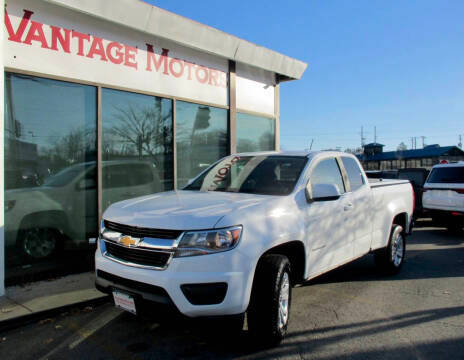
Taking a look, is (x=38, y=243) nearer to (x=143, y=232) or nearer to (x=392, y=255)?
(x=143, y=232)

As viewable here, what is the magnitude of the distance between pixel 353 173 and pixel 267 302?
273 centimetres

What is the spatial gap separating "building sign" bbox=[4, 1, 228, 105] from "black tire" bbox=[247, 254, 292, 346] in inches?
183

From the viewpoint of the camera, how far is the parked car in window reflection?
5646mm

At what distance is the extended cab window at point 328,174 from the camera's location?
14.8 ft

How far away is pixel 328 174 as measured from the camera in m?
4.77

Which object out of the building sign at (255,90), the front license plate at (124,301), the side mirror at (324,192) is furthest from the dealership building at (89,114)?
the side mirror at (324,192)

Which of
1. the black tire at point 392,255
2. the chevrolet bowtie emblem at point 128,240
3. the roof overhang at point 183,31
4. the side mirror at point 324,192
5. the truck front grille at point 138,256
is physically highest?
the roof overhang at point 183,31

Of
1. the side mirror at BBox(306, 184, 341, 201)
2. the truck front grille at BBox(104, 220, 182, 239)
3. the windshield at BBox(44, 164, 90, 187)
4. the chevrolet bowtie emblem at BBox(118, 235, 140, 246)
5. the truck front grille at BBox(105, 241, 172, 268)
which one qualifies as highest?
the windshield at BBox(44, 164, 90, 187)

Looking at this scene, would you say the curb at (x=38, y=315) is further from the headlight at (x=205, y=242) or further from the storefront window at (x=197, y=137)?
the storefront window at (x=197, y=137)

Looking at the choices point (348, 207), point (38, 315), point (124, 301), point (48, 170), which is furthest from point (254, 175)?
point (48, 170)

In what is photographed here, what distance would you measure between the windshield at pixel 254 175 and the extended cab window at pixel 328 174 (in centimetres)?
21

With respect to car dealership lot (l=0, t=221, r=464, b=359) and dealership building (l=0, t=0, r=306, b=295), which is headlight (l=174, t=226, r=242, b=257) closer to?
car dealership lot (l=0, t=221, r=464, b=359)

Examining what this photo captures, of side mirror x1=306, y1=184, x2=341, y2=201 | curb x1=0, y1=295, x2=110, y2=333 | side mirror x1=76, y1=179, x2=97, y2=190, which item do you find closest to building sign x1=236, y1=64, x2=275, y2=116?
side mirror x1=76, y1=179, x2=97, y2=190

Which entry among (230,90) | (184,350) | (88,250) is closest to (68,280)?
(88,250)
